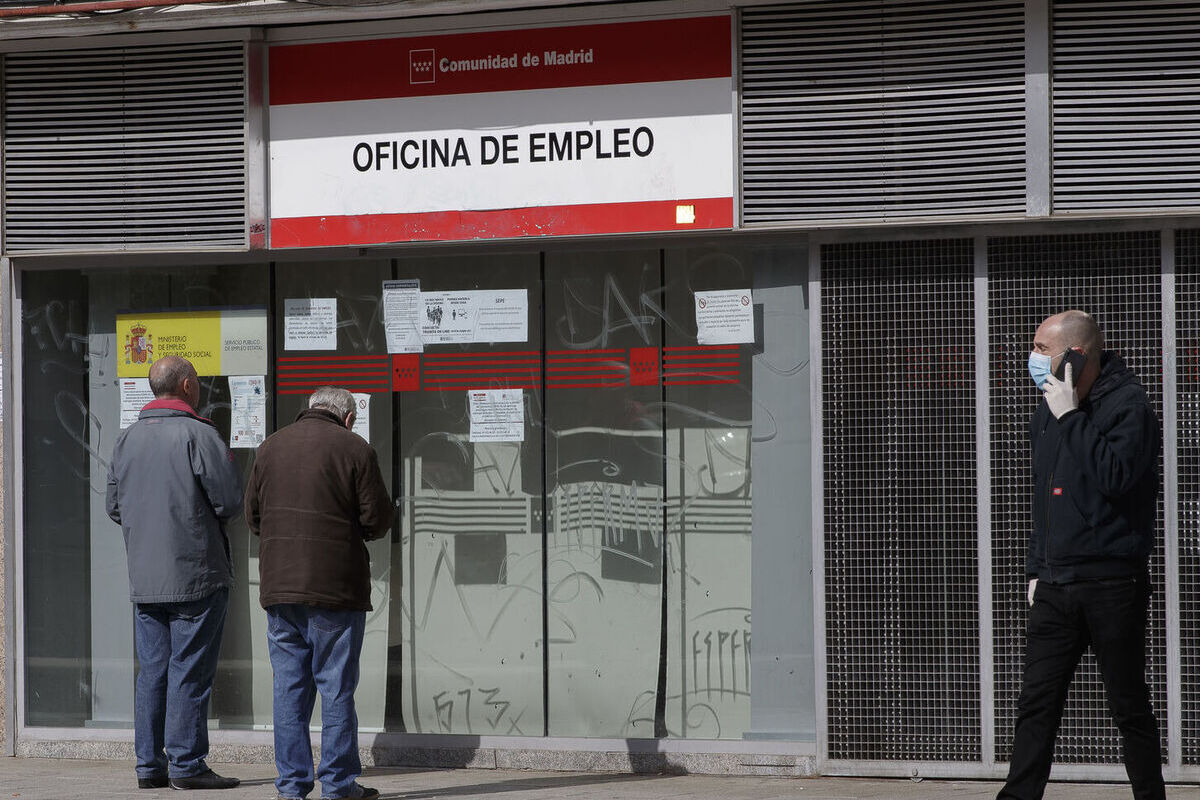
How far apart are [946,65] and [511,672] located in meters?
3.73

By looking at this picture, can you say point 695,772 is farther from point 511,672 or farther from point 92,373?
point 92,373

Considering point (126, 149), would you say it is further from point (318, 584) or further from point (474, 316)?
point (318, 584)

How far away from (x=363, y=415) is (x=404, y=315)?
1.92 feet

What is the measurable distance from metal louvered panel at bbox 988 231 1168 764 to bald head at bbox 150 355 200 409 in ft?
12.6

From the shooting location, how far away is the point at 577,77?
25.3ft

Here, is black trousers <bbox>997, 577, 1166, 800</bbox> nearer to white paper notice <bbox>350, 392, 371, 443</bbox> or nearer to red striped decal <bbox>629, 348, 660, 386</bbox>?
red striped decal <bbox>629, 348, 660, 386</bbox>

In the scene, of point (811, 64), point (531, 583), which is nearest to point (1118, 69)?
point (811, 64)

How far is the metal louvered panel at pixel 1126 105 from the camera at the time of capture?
6953 mm

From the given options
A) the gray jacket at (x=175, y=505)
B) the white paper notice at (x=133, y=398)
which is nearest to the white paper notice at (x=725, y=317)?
the gray jacket at (x=175, y=505)

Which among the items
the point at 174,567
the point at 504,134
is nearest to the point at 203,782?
the point at 174,567

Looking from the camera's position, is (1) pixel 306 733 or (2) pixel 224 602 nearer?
(1) pixel 306 733

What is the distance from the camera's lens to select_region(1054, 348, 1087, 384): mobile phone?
18.1 ft

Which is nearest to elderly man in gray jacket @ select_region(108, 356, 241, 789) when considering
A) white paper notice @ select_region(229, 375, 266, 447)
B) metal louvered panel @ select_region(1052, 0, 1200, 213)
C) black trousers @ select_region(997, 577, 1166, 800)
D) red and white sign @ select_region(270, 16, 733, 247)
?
white paper notice @ select_region(229, 375, 266, 447)

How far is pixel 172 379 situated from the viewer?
24.1ft
